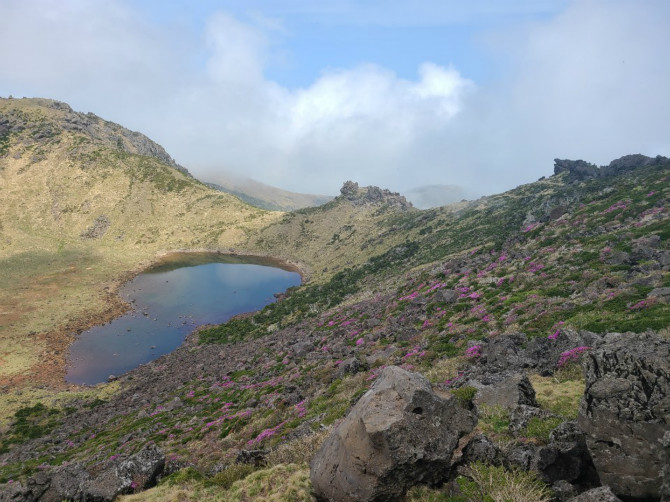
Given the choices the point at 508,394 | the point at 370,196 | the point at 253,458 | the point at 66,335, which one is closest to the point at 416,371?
the point at 508,394

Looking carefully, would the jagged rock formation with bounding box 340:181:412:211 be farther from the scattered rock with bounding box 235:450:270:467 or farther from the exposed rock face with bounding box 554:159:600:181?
the scattered rock with bounding box 235:450:270:467

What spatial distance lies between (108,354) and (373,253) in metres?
70.7

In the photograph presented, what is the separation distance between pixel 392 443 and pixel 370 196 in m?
175

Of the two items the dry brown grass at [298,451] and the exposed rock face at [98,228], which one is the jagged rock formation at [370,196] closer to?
the exposed rock face at [98,228]

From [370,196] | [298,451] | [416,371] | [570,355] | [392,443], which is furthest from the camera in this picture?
[370,196]

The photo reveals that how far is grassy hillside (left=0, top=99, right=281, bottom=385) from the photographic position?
75.6 metres

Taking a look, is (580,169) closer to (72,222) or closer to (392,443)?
(392,443)

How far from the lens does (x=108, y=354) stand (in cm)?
6194

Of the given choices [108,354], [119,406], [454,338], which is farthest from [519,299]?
[108,354]

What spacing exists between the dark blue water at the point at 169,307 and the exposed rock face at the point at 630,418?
63.8m

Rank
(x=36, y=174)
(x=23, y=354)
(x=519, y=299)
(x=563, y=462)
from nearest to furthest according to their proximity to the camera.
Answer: (x=563, y=462), (x=519, y=299), (x=23, y=354), (x=36, y=174)

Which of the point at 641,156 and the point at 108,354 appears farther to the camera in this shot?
the point at 641,156

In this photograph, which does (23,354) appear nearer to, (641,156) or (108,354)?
(108,354)

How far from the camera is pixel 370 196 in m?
182
